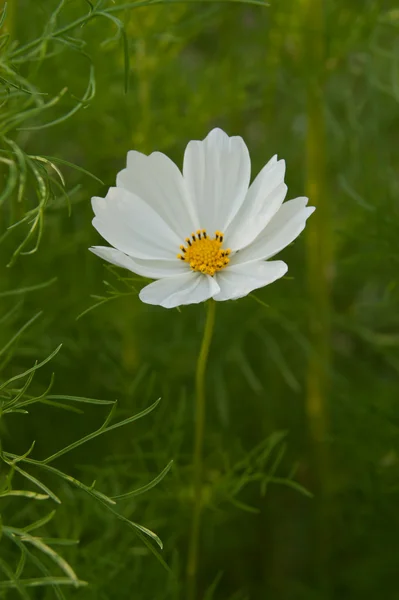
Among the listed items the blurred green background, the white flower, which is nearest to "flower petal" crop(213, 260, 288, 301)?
the white flower

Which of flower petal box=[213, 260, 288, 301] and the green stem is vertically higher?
flower petal box=[213, 260, 288, 301]

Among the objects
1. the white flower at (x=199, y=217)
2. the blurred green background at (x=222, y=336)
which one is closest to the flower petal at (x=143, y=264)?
the white flower at (x=199, y=217)

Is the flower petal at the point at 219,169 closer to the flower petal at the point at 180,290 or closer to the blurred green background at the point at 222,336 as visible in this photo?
the flower petal at the point at 180,290

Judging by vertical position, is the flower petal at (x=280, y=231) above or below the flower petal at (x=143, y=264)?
above

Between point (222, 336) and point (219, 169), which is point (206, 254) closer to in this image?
point (219, 169)

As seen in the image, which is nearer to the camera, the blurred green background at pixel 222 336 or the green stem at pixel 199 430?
the green stem at pixel 199 430

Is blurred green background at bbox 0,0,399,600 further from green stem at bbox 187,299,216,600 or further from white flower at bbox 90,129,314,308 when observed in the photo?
white flower at bbox 90,129,314,308

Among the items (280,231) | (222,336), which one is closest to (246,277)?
(280,231)
